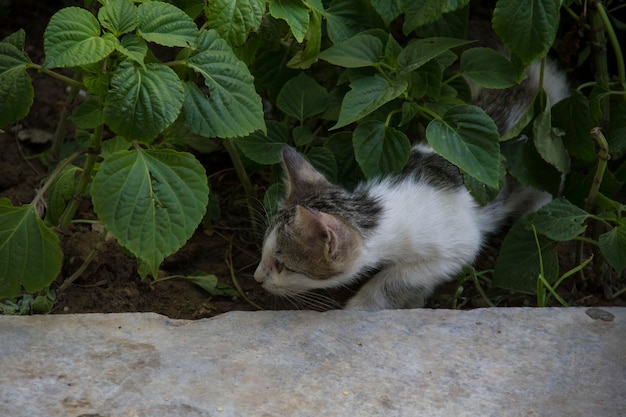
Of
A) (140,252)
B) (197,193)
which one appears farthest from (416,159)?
(140,252)

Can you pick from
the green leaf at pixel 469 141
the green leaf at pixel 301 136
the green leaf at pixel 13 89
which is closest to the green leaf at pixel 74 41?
the green leaf at pixel 13 89

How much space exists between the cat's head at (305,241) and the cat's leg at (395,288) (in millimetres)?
174

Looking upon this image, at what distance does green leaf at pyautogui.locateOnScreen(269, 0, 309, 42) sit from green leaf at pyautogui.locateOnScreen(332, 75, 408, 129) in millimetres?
301

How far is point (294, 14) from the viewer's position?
301 centimetres

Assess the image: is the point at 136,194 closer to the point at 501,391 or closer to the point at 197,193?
the point at 197,193

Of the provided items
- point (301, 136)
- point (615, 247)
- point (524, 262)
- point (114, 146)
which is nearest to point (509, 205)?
point (524, 262)

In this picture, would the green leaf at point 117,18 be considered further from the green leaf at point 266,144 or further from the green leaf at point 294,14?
the green leaf at point 266,144

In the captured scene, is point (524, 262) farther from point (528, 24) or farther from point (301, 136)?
point (301, 136)

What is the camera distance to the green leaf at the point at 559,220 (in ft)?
10.3

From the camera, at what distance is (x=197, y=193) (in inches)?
108

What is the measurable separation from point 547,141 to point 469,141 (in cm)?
46

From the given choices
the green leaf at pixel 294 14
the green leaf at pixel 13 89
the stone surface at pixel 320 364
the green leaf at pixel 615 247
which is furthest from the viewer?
the green leaf at pixel 615 247

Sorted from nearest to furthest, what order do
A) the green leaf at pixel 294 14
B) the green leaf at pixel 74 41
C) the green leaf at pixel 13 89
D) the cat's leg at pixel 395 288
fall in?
the green leaf at pixel 74 41 < the green leaf at pixel 13 89 < the green leaf at pixel 294 14 < the cat's leg at pixel 395 288

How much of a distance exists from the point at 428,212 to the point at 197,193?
1113mm
